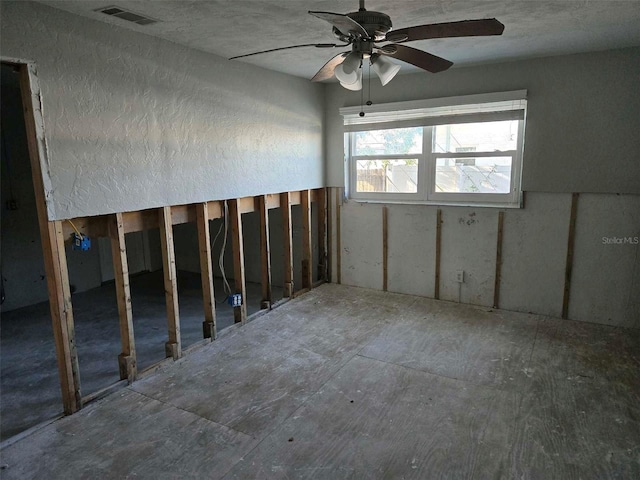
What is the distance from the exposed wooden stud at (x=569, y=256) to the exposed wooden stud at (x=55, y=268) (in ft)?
13.8

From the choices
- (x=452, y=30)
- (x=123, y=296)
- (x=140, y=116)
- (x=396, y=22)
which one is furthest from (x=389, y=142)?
(x=123, y=296)

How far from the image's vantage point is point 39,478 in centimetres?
208

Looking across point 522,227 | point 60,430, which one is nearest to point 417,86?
point 522,227

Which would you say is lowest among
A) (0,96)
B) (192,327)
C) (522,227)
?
(192,327)

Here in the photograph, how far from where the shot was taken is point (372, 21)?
Result: 1821 millimetres

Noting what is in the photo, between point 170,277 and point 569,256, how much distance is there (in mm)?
3694

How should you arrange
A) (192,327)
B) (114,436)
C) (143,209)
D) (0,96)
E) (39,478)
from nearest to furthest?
(39,478), (114,436), (143,209), (192,327), (0,96)

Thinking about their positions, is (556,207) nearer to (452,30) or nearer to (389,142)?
(389,142)

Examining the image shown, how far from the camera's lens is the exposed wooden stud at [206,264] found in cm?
355

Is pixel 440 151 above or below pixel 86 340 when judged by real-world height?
above

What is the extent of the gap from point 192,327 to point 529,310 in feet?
11.3

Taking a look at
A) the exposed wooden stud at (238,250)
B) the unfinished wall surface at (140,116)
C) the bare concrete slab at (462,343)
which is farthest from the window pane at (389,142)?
the exposed wooden stud at (238,250)

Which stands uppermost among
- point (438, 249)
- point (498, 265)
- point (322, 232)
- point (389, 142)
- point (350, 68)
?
point (350, 68)

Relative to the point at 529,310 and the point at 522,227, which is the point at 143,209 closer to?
the point at 522,227
